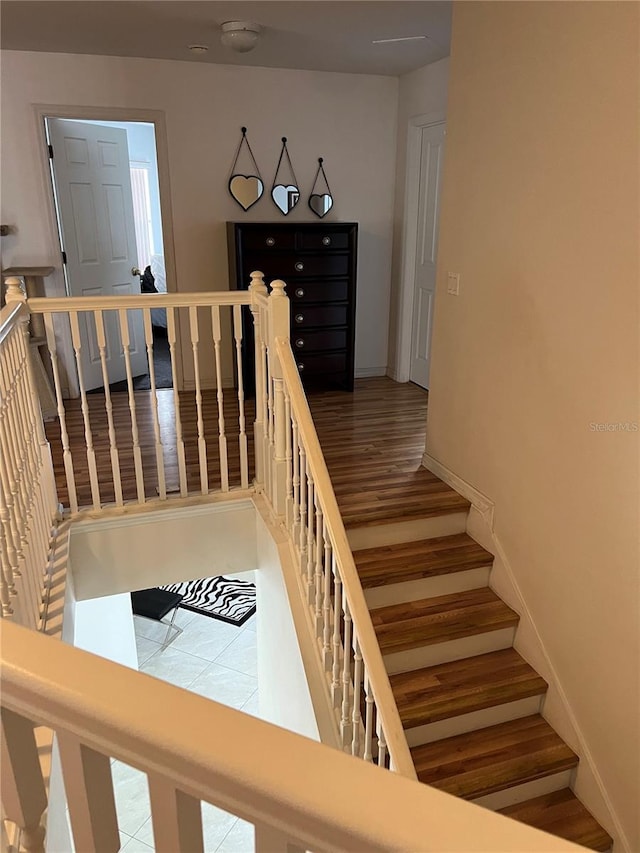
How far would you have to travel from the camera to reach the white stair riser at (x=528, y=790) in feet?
8.27

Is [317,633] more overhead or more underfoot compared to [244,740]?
more underfoot

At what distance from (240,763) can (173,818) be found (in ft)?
0.43

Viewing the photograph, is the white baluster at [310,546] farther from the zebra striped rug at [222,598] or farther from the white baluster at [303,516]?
the zebra striped rug at [222,598]

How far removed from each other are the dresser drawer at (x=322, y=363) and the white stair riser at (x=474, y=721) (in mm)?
2907

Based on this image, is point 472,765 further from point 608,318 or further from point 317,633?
point 608,318

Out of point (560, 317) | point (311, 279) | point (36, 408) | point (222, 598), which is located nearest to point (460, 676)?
point (560, 317)

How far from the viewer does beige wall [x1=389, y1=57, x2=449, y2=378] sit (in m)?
4.42

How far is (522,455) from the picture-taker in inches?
110

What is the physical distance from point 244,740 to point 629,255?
2.12 meters

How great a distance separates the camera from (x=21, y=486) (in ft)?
7.47

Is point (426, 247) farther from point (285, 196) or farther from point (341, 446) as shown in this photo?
point (341, 446)

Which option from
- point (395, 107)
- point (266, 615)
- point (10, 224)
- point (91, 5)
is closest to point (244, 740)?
point (266, 615)

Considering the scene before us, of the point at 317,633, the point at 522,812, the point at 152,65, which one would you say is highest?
the point at 152,65

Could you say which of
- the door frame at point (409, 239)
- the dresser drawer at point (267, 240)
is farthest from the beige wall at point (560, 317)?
the door frame at point (409, 239)
